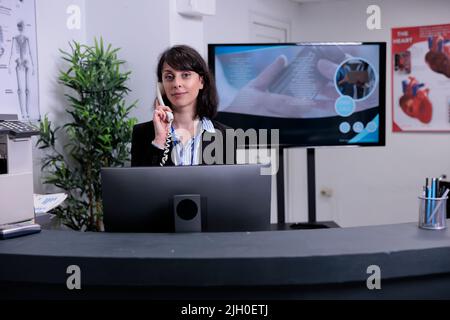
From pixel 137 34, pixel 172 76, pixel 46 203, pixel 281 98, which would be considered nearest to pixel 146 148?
pixel 172 76

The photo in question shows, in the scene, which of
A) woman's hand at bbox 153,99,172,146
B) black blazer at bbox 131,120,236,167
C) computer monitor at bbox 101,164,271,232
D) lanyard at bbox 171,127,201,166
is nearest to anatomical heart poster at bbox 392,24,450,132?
black blazer at bbox 131,120,236,167

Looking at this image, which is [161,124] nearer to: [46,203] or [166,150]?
[166,150]

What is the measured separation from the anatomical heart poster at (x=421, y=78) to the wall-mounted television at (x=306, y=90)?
1.84 m

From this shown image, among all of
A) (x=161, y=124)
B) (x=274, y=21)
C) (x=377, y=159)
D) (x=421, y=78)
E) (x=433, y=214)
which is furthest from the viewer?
(x=377, y=159)

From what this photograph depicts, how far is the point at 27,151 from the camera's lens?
1.72 metres

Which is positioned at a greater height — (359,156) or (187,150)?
(187,150)

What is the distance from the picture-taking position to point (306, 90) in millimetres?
3350

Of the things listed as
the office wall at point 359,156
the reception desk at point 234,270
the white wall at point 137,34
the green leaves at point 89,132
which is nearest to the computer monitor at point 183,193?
the reception desk at point 234,270

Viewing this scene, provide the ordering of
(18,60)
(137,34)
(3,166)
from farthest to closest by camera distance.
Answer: (137,34)
(18,60)
(3,166)

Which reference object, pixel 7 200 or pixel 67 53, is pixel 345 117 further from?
pixel 7 200

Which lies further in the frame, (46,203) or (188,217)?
(46,203)

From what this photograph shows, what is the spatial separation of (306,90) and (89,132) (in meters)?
1.41

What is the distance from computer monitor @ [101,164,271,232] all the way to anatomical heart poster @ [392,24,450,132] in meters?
3.92

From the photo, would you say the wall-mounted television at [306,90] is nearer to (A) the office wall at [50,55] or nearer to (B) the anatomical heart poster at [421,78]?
(A) the office wall at [50,55]
